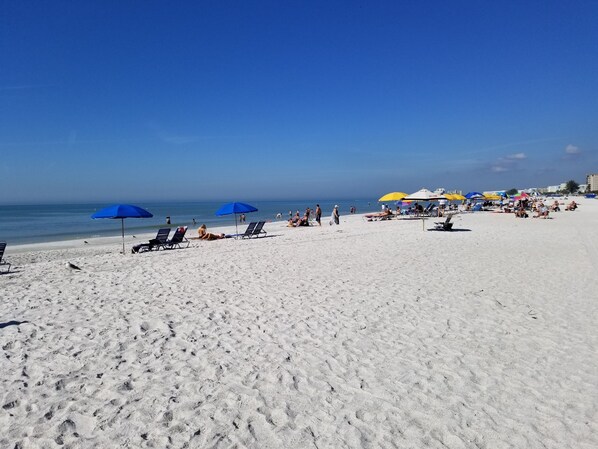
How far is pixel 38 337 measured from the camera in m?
4.56

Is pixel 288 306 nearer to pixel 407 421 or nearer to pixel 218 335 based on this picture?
pixel 218 335

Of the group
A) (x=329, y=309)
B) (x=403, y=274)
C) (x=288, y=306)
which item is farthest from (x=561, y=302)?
(x=288, y=306)

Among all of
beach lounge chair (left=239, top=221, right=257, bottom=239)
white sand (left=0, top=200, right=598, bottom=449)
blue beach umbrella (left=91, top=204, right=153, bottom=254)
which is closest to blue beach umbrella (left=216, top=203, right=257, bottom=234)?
beach lounge chair (left=239, top=221, right=257, bottom=239)

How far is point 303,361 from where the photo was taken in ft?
12.7

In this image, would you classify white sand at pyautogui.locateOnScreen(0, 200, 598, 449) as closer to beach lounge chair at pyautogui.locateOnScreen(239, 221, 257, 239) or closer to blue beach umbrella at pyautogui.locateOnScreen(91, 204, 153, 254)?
blue beach umbrella at pyautogui.locateOnScreen(91, 204, 153, 254)

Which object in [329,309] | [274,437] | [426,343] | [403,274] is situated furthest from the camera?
[403,274]

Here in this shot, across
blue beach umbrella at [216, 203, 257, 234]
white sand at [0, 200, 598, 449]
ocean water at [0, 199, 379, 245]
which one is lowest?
white sand at [0, 200, 598, 449]

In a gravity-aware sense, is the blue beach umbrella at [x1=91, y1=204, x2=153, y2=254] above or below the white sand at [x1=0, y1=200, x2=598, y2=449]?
above

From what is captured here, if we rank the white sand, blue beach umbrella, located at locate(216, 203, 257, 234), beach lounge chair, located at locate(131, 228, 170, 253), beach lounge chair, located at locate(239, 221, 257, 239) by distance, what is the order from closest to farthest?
the white sand, beach lounge chair, located at locate(131, 228, 170, 253), blue beach umbrella, located at locate(216, 203, 257, 234), beach lounge chair, located at locate(239, 221, 257, 239)

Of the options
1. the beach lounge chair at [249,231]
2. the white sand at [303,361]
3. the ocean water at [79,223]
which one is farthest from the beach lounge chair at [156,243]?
the ocean water at [79,223]

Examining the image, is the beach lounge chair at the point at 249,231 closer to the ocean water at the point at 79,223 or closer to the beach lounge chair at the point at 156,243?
the beach lounge chair at the point at 156,243

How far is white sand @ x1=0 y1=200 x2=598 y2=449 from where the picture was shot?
2785 mm

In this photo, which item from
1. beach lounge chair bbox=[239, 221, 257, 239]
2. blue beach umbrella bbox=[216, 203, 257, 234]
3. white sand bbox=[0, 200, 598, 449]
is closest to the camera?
white sand bbox=[0, 200, 598, 449]

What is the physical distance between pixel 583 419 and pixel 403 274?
→ 4988mm
